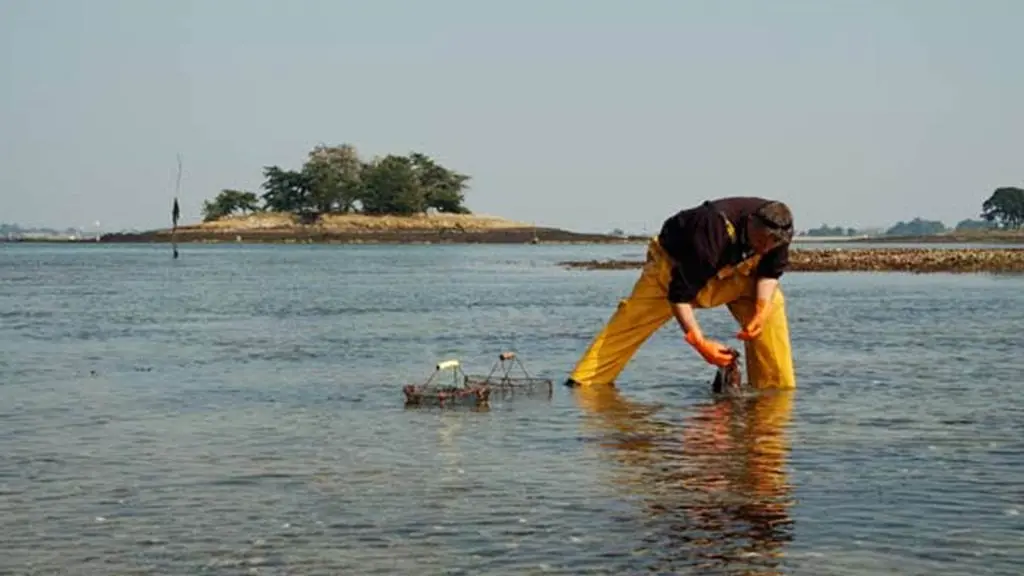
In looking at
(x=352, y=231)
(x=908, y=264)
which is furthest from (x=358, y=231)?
(x=908, y=264)

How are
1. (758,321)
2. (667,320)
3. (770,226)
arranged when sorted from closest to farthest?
(770,226) < (758,321) < (667,320)

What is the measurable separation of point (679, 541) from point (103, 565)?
3.90 m

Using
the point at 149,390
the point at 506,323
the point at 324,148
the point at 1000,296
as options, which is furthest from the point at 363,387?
the point at 324,148

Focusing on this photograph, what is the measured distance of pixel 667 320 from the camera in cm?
1884

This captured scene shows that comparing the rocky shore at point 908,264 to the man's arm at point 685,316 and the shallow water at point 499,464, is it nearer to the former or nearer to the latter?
the shallow water at point 499,464

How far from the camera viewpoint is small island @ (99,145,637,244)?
618 ft

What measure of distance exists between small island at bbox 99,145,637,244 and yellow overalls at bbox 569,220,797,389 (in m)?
166

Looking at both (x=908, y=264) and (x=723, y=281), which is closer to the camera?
(x=723, y=281)

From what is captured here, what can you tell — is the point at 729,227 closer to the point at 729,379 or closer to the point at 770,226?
the point at 770,226

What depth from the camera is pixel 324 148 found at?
647ft

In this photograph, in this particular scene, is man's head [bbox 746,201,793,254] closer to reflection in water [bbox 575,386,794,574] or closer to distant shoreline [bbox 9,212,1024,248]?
reflection in water [bbox 575,386,794,574]

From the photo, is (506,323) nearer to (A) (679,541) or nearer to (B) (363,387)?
(B) (363,387)

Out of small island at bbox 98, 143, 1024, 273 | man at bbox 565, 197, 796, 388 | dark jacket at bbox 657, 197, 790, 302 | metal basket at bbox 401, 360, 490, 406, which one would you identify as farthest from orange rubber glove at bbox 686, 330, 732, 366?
small island at bbox 98, 143, 1024, 273

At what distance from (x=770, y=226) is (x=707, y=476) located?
4.00 metres
